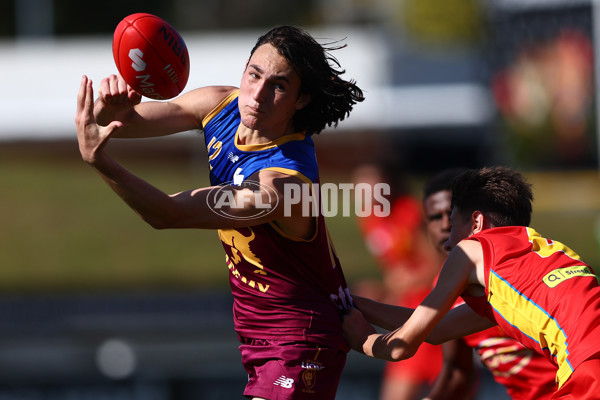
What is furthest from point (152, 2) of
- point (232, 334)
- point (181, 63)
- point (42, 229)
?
point (181, 63)

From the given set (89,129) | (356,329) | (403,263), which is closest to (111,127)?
(89,129)

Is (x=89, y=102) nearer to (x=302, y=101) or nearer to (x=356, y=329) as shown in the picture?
(x=302, y=101)

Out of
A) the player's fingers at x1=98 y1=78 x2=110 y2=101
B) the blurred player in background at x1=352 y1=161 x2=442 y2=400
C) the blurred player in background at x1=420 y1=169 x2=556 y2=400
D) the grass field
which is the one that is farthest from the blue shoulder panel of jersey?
the grass field

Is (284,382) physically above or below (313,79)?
below

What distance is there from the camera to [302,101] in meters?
3.69

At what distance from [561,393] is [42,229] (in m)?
16.4

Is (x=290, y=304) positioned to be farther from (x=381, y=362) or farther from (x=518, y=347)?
(x=381, y=362)

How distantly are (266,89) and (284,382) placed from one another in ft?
4.14

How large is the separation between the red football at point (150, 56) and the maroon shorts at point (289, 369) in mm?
1212

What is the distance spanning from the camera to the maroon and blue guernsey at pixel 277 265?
3604 mm

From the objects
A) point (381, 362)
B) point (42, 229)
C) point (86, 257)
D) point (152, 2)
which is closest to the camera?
point (381, 362)

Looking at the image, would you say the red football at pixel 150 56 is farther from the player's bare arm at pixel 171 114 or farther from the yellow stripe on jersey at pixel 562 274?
the yellow stripe on jersey at pixel 562 274

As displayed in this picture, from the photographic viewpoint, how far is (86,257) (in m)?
16.4

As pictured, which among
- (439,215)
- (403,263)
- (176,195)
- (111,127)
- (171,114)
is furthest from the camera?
(403,263)
